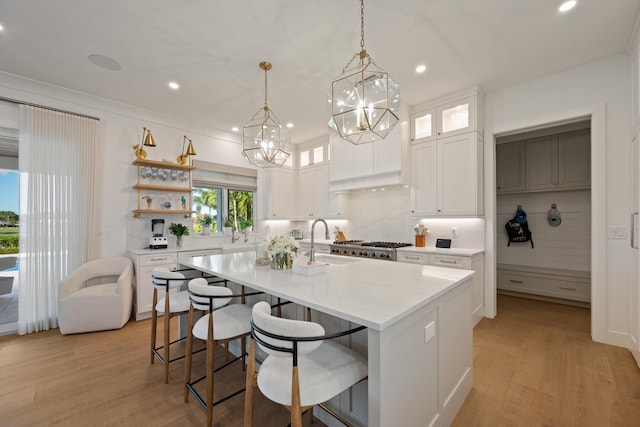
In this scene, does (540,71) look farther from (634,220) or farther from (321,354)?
(321,354)

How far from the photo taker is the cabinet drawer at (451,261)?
3281mm

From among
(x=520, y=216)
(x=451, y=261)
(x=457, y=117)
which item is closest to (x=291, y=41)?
(x=457, y=117)

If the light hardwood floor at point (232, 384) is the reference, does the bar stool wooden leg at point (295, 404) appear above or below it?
above

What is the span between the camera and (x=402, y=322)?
4.30 feet

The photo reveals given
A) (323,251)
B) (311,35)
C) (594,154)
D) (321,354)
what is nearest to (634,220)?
(594,154)

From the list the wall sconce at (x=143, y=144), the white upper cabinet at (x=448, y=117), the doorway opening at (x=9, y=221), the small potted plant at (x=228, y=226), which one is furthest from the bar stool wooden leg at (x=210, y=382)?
the white upper cabinet at (x=448, y=117)

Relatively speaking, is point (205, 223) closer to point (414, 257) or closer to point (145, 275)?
point (145, 275)

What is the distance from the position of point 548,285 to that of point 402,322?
443cm

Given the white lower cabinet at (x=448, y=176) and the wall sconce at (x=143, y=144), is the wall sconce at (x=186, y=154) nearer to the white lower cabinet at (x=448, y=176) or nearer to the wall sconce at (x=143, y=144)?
the wall sconce at (x=143, y=144)

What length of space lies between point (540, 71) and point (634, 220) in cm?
181

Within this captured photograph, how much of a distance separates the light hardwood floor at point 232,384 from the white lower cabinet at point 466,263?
342 millimetres

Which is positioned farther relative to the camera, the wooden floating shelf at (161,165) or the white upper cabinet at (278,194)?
the white upper cabinet at (278,194)

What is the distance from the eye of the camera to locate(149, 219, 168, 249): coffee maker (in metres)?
3.98

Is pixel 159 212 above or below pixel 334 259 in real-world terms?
above
